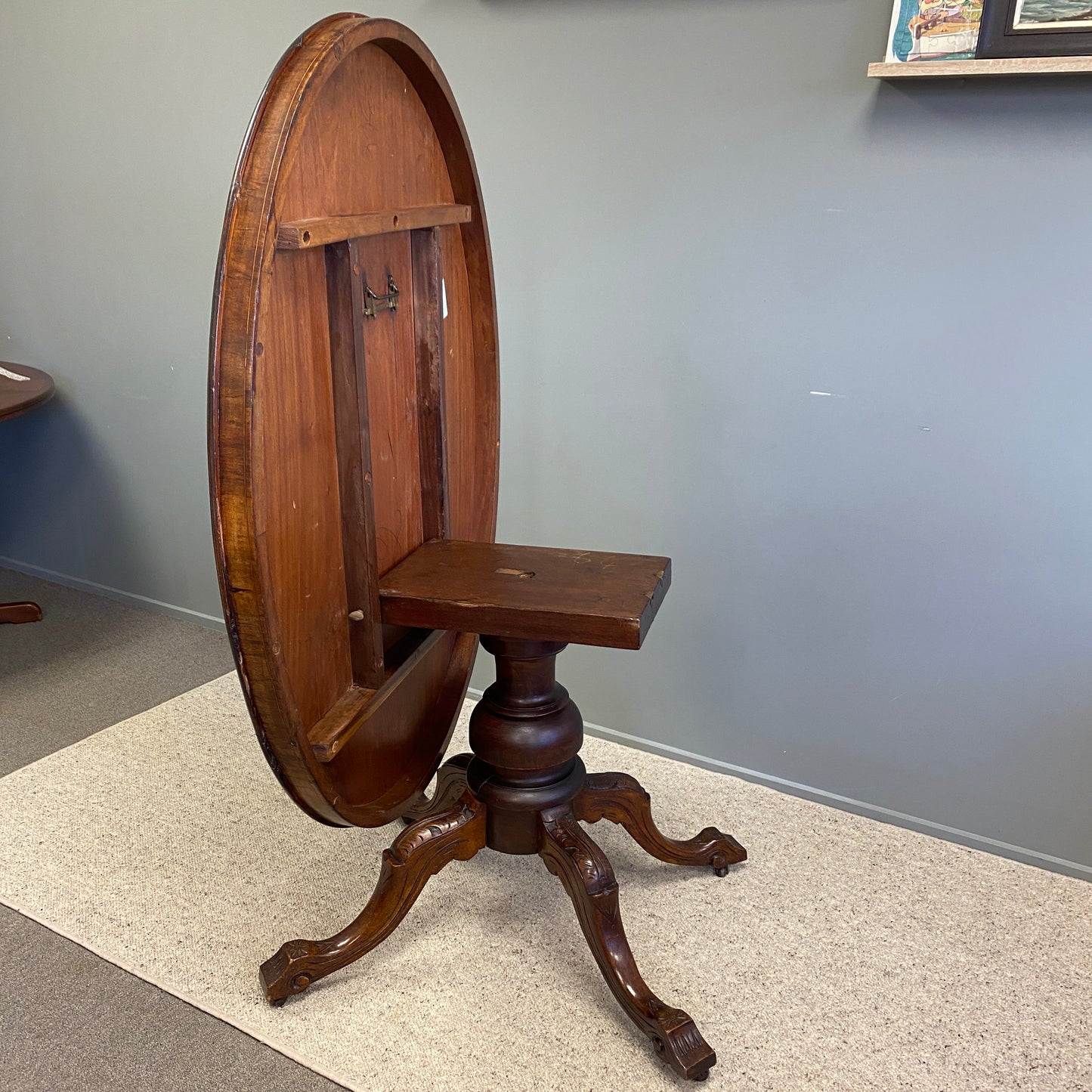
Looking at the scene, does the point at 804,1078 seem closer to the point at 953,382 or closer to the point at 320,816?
the point at 320,816

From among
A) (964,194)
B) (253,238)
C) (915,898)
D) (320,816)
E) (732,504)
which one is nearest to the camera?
(253,238)

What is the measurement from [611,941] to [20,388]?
2027 millimetres

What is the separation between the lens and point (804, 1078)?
138 centimetres

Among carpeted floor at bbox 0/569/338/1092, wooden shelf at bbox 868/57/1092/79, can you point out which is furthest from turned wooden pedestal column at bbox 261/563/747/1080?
wooden shelf at bbox 868/57/1092/79

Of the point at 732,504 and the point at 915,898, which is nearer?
the point at 915,898

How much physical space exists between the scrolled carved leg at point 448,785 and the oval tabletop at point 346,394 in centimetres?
3

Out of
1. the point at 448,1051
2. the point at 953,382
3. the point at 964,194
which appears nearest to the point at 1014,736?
the point at 953,382

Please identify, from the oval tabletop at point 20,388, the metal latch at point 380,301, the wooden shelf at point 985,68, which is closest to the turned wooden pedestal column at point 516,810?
the metal latch at point 380,301

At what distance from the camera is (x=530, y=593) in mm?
1362

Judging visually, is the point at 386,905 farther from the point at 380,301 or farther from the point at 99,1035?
the point at 380,301

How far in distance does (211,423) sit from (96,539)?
6.91 ft

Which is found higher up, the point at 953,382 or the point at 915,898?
the point at 953,382

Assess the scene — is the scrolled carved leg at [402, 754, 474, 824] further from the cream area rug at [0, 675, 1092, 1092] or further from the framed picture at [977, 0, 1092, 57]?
the framed picture at [977, 0, 1092, 57]

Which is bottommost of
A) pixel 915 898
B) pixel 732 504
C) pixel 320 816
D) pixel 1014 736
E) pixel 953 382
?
pixel 915 898
